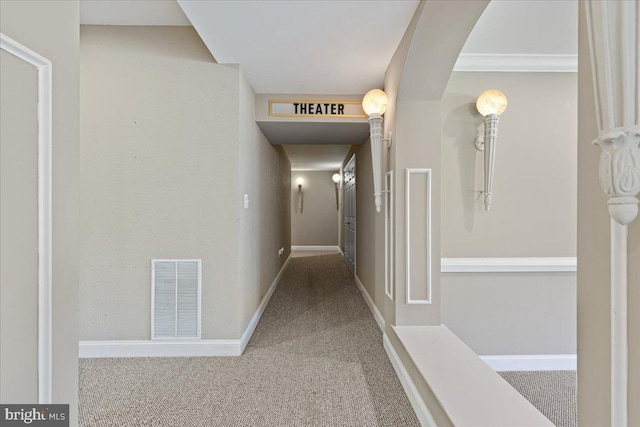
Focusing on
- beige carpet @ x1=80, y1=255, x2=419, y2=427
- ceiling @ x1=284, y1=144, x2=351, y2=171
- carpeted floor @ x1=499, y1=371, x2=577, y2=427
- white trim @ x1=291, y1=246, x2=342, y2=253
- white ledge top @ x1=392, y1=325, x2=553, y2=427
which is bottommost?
carpeted floor @ x1=499, y1=371, x2=577, y2=427

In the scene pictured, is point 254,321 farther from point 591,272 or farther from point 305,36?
point 591,272

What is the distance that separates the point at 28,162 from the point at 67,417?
2.21 ft

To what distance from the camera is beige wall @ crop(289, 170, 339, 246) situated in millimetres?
8695

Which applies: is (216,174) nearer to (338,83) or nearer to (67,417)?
(338,83)

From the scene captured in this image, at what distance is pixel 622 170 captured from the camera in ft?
1.81

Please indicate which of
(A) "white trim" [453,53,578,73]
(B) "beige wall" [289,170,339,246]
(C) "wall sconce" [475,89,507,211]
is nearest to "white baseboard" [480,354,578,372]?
(C) "wall sconce" [475,89,507,211]

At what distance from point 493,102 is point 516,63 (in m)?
0.50

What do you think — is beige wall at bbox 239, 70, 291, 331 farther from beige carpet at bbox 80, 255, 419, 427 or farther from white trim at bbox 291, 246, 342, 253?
white trim at bbox 291, 246, 342, 253

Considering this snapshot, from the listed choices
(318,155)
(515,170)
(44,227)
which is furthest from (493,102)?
(318,155)

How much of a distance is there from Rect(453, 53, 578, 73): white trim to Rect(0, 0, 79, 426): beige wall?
8.23 ft

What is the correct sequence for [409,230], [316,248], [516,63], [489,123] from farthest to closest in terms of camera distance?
[316,248] < [516,63] < [489,123] < [409,230]

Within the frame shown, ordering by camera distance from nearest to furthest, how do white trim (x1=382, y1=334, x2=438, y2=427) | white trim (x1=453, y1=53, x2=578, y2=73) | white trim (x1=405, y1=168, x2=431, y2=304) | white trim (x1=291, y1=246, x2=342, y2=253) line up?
white trim (x1=382, y1=334, x2=438, y2=427), white trim (x1=405, y1=168, x2=431, y2=304), white trim (x1=453, y1=53, x2=578, y2=73), white trim (x1=291, y1=246, x2=342, y2=253)

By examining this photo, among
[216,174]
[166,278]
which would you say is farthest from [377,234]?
[166,278]

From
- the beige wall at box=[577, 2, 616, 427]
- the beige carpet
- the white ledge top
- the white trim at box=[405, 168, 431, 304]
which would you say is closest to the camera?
the beige wall at box=[577, 2, 616, 427]
